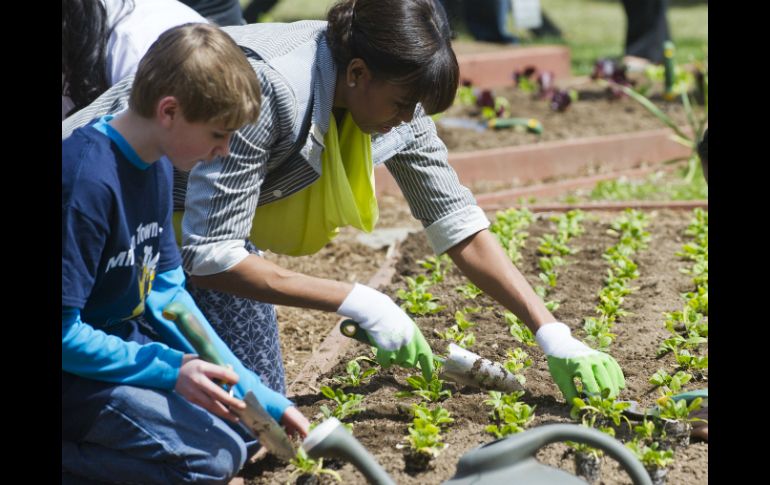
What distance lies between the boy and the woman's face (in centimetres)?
48

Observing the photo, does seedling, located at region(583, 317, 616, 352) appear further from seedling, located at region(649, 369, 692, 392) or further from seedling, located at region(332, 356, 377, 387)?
seedling, located at region(332, 356, 377, 387)

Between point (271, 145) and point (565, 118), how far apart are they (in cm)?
467

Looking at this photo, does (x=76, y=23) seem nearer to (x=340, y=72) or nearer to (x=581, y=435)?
(x=340, y=72)

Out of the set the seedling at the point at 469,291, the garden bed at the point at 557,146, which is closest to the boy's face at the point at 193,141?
the seedling at the point at 469,291

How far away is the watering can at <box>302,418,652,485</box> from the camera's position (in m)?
1.93

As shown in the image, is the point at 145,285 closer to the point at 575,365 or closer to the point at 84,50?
the point at 84,50

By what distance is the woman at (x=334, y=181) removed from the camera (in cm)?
263

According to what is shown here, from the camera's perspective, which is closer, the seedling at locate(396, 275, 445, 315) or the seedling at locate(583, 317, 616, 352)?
the seedling at locate(583, 317, 616, 352)

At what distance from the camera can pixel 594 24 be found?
41.4ft

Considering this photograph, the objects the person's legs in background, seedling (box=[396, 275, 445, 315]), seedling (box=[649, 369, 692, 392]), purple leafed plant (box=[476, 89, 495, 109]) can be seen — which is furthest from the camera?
the person's legs in background

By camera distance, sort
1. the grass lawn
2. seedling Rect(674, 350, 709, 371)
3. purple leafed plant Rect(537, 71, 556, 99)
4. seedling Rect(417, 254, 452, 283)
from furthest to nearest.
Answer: the grass lawn < purple leafed plant Rect(537, 71, 556, 99) < seedling Rect(417, 254, 452, 283) < seedling Rect(674, 350, 709, 371)

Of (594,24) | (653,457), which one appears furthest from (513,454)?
(594,24)

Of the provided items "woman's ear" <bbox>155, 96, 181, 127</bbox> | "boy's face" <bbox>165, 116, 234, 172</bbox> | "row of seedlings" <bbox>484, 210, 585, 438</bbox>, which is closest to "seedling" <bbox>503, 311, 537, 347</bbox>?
"row of seedlings" <bbox>484, 210, 585, 438</bbox>

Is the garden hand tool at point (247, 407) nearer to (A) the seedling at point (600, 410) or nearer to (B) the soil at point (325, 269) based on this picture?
(A) the seedling at point (600, 410)
